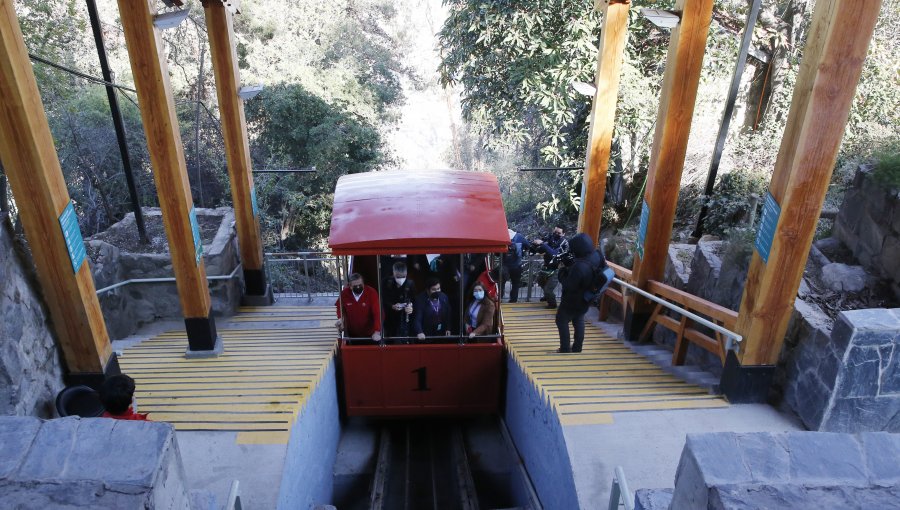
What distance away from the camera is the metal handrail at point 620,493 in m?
3.08

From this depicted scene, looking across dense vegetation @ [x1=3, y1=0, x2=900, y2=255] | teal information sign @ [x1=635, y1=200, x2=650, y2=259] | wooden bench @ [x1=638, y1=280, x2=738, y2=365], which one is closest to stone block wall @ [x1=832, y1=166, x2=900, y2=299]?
dense vegetation @ [x1=3, y1=0, x2=900, y2=255]

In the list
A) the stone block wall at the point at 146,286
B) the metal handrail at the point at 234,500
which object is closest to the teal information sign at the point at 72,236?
the metal handrail at the point at 234,500

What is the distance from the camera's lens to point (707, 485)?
1.88m

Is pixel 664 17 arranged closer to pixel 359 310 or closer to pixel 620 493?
pixel 359 310

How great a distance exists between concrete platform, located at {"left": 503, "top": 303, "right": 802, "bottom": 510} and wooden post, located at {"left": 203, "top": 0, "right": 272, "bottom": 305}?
492 cm

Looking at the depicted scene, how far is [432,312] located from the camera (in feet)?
20.8

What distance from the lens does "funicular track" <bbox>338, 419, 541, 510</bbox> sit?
604 cm

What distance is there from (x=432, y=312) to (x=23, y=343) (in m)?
3.83

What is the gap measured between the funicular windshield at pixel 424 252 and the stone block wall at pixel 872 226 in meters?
3.67

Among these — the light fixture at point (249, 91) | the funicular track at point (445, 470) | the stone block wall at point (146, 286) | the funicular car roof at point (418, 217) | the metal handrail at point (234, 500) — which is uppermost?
the light fixture at point (249, 91)

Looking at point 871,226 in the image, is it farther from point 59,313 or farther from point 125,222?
point 125,222

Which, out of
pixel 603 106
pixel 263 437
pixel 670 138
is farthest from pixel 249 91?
pixel 670 138

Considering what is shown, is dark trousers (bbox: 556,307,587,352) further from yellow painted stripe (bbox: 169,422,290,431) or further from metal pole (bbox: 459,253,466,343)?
yellow painted stripe (bbox: 169,422,290,431)

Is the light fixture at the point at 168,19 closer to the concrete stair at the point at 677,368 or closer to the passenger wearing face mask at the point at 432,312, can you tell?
the passenger wearing face mask at the point at 432,312
